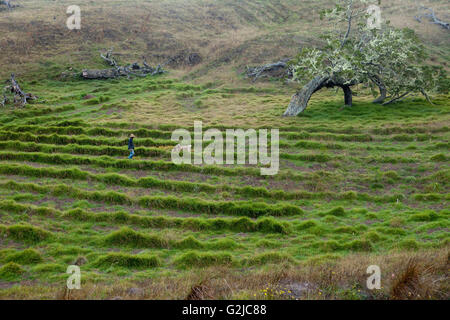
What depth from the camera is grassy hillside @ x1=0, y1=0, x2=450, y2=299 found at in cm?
1237

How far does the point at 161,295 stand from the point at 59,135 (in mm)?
22348

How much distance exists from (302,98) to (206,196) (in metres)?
19.1

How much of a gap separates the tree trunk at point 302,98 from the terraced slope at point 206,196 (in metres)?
1.18

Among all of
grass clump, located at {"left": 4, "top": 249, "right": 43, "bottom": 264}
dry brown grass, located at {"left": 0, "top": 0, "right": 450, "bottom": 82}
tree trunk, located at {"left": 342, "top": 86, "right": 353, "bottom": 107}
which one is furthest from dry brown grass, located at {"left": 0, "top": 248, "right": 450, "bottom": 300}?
dry brown grass, located at {"left": 0, "top": 0, "right": 450, "bottom": 82}

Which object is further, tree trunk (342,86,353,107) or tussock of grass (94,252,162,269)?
tree trunk (342,86,353,107)

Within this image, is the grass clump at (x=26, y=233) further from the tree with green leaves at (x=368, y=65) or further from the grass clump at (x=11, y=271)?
the tree with green leaves at (x=368, y=65)

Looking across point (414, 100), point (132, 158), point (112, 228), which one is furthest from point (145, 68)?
point (112, 228)

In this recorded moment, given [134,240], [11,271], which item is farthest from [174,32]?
[11,271]

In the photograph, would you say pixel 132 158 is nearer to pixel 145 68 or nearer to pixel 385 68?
pixel 385 68

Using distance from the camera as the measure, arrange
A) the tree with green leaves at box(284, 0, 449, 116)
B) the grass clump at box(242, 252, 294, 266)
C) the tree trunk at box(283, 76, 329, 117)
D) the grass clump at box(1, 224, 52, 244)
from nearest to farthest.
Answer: the grass clump at box(242, 252, 294, 266), the grass clump at box(1, 224, 52, 244), the tree with green leaves at box(284, 0, 449, 116), the tree trunk at box(283, 76, 329, 117)

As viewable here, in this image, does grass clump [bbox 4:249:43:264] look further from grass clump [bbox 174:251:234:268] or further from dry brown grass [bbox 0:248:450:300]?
grass clump [bbox 174:251:234:268]

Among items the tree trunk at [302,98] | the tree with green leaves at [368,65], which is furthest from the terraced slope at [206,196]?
the tree with green leaves at [368,65]

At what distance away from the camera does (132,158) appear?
25.8 m

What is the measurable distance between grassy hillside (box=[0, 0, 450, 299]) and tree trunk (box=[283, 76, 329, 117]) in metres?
1.06
